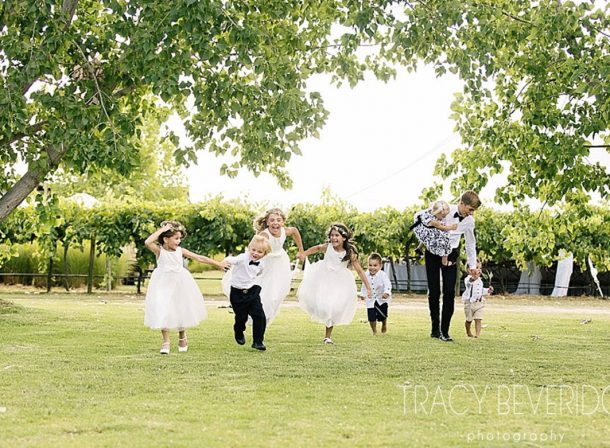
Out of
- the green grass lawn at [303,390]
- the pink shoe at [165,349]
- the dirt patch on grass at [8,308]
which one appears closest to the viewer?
the green grass lawn at [303,390]

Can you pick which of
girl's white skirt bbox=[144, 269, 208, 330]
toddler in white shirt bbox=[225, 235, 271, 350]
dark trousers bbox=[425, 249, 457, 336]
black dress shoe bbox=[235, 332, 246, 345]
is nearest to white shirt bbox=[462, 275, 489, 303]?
dark trousers bbox=[425, 249, 457, 336]

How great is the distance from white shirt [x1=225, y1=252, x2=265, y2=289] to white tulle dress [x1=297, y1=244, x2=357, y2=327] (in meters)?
1.29

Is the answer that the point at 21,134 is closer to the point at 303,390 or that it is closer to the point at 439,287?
the point at 439,287

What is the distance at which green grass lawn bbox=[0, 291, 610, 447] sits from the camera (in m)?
5.92

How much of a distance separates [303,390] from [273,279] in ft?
15.8

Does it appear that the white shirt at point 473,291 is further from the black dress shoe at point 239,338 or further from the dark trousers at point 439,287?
the black dress shoe at point 239,338

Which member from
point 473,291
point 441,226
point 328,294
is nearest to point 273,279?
point 328,294

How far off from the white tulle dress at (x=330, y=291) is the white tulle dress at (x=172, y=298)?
1.95m

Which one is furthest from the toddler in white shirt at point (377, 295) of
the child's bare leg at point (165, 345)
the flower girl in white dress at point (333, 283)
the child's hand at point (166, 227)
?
the child's bare leg at point (165, 345)

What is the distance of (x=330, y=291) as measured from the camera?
1246 centimetres

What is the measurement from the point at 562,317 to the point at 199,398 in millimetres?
13699

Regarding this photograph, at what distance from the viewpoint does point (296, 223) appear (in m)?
30.1

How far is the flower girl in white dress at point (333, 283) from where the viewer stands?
1230 cm

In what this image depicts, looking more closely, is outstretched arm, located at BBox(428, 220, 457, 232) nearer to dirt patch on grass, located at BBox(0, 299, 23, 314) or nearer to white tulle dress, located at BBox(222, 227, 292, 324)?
white tulle dress, located at BBox(222, 227, 292, 324)
